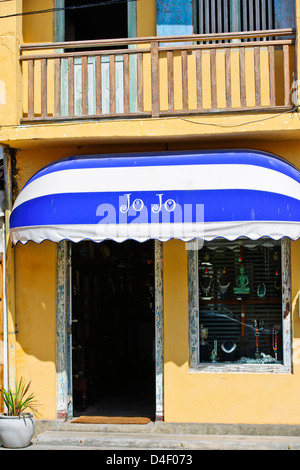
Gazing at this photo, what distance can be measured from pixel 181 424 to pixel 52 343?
2115mm

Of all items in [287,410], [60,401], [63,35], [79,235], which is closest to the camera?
[79,235]

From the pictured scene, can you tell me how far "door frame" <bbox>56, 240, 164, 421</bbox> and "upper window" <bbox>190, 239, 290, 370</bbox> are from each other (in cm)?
45

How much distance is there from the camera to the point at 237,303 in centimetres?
902

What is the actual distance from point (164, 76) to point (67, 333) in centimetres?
388

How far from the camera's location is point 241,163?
8.01m

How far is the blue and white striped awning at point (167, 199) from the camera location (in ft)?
25.2

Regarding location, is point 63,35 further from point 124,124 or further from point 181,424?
point 181,424

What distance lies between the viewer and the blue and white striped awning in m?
7.67

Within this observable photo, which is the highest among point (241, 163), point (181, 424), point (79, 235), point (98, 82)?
point (98, 82)

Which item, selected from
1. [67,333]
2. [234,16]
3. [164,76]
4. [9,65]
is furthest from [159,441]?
[234,16]

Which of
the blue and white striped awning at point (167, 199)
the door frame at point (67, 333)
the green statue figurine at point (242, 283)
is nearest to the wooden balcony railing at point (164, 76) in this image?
the blue and white striped awning at point (167, 199)

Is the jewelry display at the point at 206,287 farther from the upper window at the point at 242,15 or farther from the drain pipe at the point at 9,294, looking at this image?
the upper window at the point at 242,15

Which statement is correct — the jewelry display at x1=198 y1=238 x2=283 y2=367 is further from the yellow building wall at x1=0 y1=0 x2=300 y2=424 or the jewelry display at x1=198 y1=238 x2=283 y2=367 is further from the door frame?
the door frame

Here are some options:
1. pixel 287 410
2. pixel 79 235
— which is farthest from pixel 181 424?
pixel 79 235
